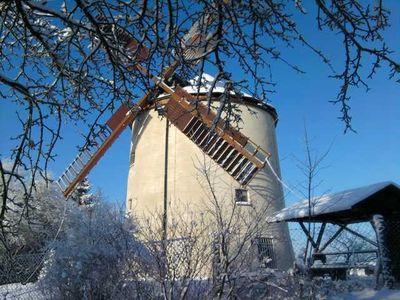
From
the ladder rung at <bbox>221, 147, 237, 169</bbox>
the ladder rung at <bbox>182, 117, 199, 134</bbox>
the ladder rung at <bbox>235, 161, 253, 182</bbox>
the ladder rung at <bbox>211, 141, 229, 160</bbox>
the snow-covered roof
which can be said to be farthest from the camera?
the ladder rung at <bbox>182, 117, 199, 134</bbox>

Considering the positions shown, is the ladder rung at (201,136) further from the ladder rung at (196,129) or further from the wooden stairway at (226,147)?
the ladder rung at (196,129)

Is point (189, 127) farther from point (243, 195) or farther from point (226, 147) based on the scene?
point (243, 195)

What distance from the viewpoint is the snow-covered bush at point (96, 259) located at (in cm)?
589

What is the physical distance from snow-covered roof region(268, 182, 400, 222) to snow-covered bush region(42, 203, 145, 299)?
2.99 meters

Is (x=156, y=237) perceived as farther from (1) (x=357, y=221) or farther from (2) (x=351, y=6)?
(1) (x=357, y=221)

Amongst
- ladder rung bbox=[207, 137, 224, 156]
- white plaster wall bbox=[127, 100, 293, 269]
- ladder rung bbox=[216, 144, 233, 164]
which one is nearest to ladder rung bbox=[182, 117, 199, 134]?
white plaster wall bbox=[127, 100, 293, 269]

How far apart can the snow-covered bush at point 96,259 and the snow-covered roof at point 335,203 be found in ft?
9.82

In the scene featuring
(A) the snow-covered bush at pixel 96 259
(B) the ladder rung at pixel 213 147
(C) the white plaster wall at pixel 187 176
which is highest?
(B) the ladder rung at pixel 213 147

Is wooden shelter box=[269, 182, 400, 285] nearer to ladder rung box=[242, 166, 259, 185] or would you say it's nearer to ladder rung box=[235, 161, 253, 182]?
ladder rung box=[242, 166, 259, 185]

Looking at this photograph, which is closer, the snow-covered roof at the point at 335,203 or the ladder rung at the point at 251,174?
the snow-covered roof at the point at 335,203

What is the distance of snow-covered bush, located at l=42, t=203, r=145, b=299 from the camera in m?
5.89

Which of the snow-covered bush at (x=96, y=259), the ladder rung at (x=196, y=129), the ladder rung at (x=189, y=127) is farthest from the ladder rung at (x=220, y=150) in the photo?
the snow-covered bush at (x=96, y=259)

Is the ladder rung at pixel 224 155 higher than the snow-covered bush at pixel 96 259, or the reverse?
the ladder rung at pixel 224 155

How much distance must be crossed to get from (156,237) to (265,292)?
1.66m
